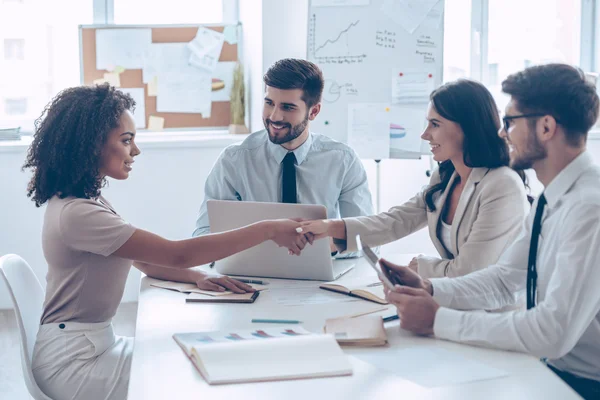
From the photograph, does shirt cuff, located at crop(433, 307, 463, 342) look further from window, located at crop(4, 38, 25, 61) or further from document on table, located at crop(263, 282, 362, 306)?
window, located at crop(4, 38, 25, 61)

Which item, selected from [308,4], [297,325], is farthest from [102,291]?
[308,4]

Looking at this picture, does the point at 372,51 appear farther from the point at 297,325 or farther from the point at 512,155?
the point at 297,325

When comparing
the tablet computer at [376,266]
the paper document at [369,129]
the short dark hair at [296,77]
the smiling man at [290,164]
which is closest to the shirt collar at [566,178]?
the tablet computer at [376,266]

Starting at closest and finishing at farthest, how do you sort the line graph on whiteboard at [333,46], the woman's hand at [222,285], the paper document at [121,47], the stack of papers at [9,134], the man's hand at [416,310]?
the man's hand at [416,310] < the woman's hand at [222,285] < the line graph on whiteboard at [333,46] < the stack of papers at [9,134] < the paper document at [121,47]

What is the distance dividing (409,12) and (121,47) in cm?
168

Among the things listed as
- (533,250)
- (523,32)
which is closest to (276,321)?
(533,250)

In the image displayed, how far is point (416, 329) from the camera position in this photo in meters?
1.62

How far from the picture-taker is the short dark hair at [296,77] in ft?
8.95

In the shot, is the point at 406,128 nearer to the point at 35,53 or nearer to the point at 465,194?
the point at 465,194

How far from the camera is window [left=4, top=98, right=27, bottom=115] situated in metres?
4.30

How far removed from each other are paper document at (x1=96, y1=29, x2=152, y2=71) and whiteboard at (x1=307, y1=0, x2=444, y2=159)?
1.08 m

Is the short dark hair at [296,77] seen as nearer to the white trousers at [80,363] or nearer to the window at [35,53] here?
the white trousers at [80,363]

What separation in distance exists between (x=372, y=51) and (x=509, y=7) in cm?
127

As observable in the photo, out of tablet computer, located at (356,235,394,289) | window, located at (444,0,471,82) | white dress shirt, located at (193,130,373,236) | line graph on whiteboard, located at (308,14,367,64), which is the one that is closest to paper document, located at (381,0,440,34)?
line graph on whiteboard, located at (308,14,367,64)
